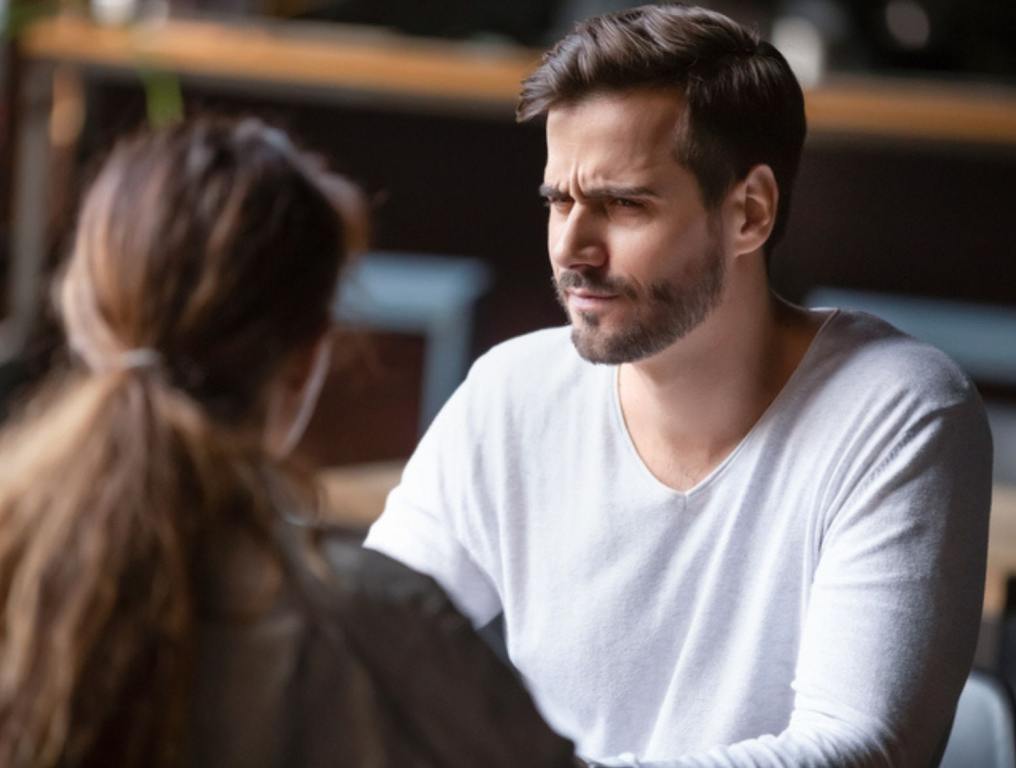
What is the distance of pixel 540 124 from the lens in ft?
4.65

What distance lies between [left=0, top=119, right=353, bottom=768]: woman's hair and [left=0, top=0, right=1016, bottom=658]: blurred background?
216 centimetres

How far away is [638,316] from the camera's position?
129 cm

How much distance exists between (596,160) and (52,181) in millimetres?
2398

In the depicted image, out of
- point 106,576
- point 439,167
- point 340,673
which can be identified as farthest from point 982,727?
point 439,167

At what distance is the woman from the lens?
0.84 m

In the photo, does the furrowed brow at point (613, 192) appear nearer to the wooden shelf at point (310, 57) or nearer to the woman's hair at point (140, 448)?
the woman's hair at point (140, 448)

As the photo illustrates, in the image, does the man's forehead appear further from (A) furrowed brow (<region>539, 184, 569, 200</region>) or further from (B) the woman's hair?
(B) the woman's hair

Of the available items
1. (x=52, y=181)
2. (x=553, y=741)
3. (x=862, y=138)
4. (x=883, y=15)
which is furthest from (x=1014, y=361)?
(x=553, y=741)

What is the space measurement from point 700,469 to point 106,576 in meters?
0.63

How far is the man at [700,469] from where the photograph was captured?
119cm

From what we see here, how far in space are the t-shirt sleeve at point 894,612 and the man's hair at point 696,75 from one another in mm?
270

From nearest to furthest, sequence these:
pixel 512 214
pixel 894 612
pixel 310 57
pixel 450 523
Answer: pixel 894 612 → pixel 450 523 → pixel 310 57 → pixel 512 214

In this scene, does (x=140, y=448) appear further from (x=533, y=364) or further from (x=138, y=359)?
(x=533, y=364)

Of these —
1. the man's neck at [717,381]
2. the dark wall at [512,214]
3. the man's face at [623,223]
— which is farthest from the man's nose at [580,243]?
the dark wall at [512,214]
